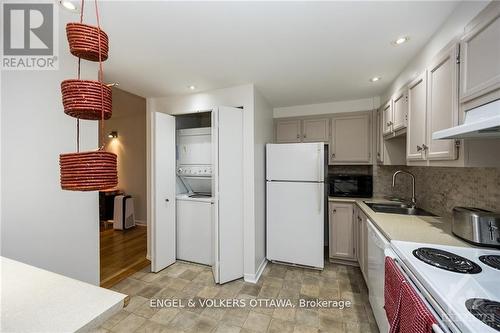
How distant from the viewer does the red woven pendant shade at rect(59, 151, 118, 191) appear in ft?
2.08

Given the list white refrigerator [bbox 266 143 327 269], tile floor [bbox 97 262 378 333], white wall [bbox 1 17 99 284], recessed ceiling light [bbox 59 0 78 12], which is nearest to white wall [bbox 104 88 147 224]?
tile floor [bbox 97 262 378 333]

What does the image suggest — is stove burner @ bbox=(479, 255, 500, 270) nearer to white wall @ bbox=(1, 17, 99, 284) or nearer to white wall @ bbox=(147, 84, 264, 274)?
white wall @ bbox=(147, 84, 264, 274)

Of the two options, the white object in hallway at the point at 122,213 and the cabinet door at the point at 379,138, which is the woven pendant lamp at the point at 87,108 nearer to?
the cabinet door at the point at 379,138

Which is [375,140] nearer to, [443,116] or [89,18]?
[443,116]

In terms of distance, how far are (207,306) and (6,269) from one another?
5.26 ft

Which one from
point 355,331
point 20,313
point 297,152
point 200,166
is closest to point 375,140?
point 297,152

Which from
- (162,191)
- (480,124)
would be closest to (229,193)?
(162,191)

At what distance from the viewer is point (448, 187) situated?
74.4 inches

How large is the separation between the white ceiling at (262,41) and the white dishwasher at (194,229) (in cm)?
151

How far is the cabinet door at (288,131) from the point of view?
334 centimetres

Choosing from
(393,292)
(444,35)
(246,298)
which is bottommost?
(246,298)

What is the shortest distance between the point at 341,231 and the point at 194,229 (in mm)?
1967

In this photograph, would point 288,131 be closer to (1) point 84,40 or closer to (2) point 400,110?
(2) point 400,110

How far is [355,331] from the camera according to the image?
1.70 m
